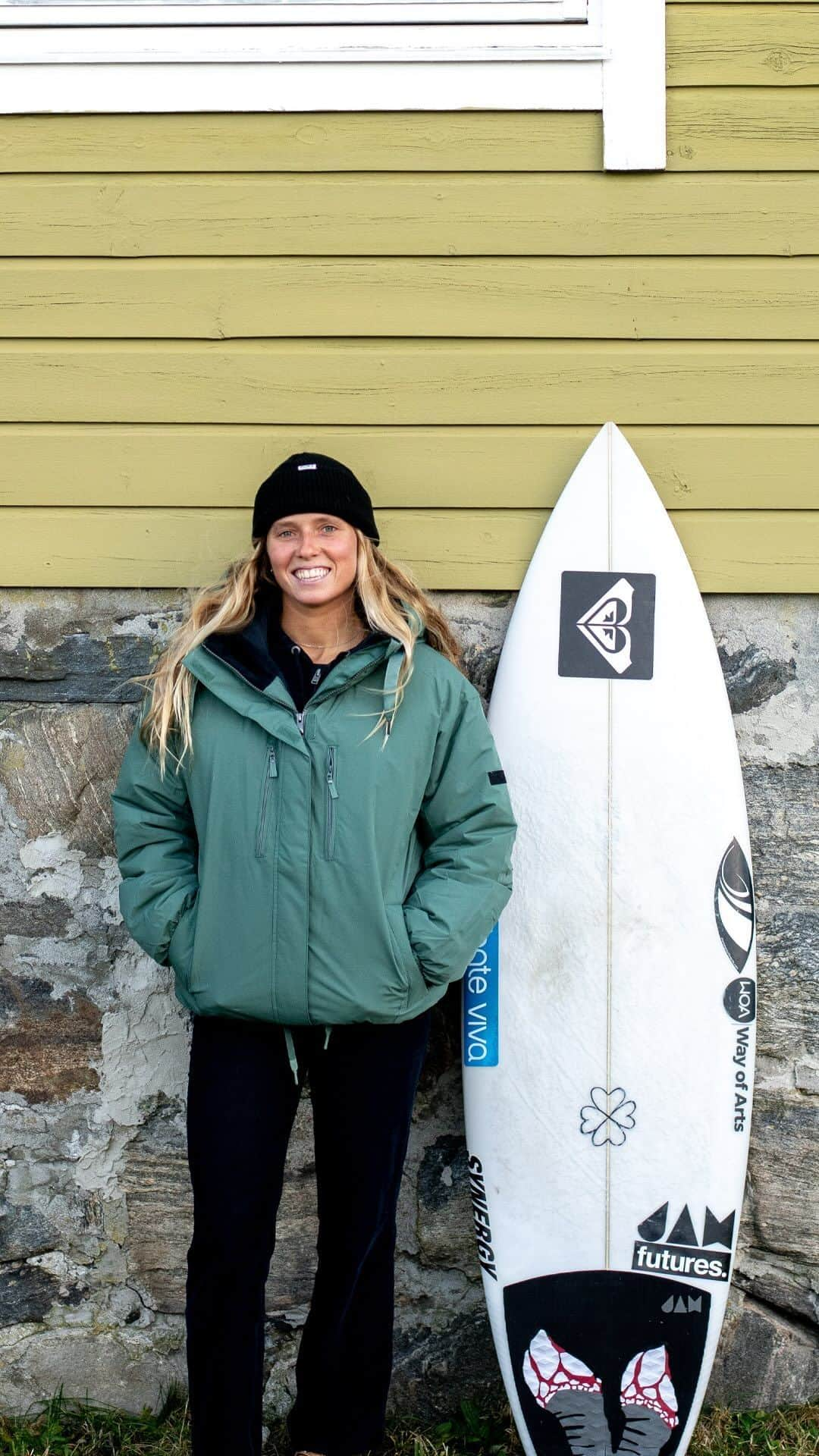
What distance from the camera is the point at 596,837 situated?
2.42 m

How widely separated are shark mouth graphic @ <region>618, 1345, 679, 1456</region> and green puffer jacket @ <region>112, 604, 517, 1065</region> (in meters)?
0.91

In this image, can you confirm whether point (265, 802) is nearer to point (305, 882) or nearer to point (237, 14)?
point (305, 882)

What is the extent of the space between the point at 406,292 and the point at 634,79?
0.59 metres

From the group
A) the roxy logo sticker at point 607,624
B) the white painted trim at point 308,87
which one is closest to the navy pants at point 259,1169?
the roxy logo sticker at point 607,624

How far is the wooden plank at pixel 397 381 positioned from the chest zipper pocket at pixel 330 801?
80 centimetres

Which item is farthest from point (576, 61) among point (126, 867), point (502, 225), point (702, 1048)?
point (702, 1048)

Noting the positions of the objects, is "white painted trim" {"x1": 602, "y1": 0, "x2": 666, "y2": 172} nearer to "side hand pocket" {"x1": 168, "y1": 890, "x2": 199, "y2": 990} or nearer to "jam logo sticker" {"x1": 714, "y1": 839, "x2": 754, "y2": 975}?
"jam logo sticker" {"x1": 714, "y1": 839, "x2": 754, "y2": 975}

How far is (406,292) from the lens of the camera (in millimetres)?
2404

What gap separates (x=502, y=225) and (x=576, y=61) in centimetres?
33

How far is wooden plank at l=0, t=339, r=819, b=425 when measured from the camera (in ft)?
7.93

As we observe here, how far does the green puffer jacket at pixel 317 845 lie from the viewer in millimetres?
Answer: 1959

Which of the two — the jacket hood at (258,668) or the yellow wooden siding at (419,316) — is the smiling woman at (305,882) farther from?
the yellow wooden siding at (419,316)

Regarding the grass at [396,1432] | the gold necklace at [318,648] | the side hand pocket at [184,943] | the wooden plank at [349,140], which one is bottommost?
the grass at [396,1432]

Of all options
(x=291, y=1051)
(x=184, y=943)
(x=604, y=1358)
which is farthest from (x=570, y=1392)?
(x=184, y=943)
